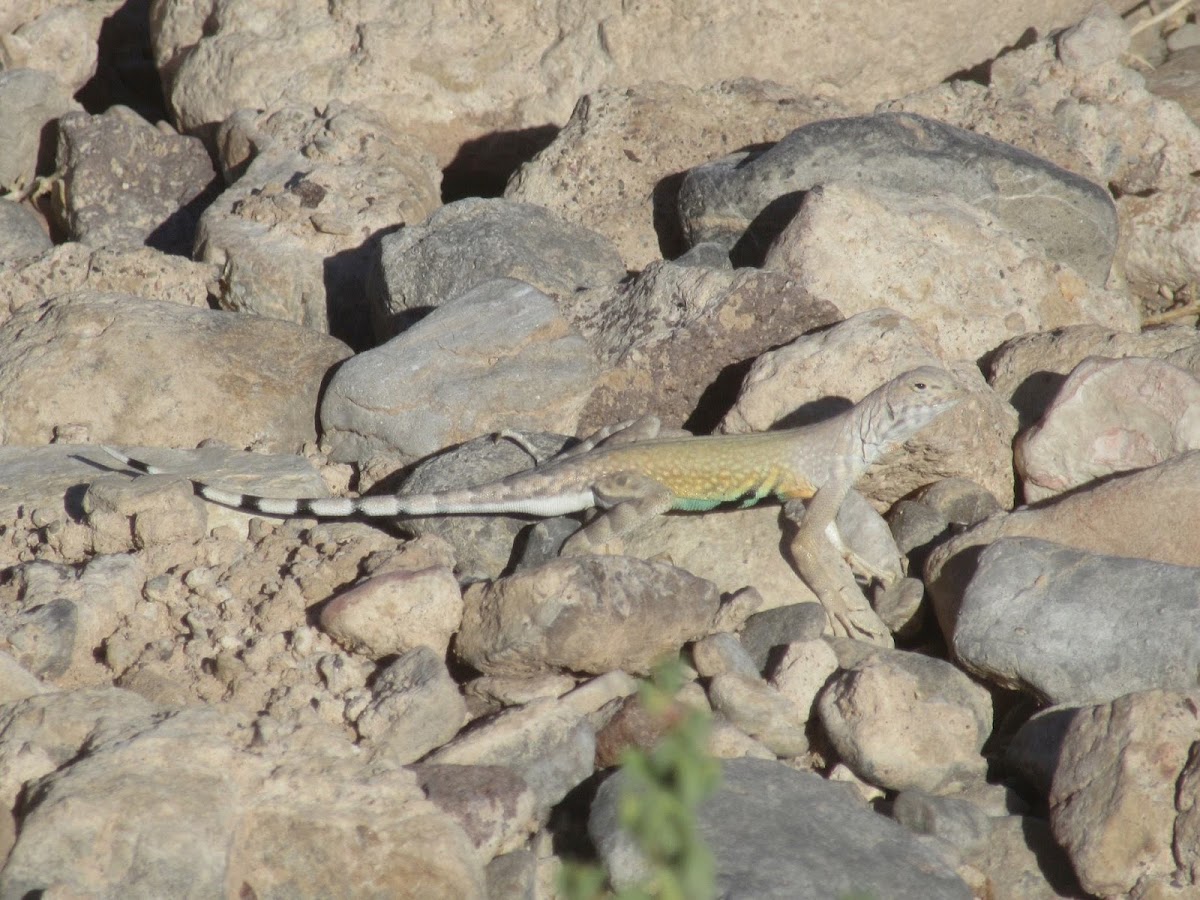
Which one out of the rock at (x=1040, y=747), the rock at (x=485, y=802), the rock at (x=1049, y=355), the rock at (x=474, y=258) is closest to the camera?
the rock at (x=485, y=802)

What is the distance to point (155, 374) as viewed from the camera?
6.80m

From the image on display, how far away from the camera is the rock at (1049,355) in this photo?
6.96 meters

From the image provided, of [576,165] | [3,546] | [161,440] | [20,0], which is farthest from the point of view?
[20,0]

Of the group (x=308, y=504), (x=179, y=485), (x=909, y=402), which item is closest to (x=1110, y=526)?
(x=909, y=402)

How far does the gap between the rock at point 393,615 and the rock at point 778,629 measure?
4.35 ft

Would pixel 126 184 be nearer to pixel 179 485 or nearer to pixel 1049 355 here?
pixel 179 485

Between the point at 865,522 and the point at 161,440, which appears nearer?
the point at 865,522

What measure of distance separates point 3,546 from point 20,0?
23.1 ft

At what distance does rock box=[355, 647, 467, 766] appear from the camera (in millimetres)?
4672

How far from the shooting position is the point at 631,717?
4828 mm

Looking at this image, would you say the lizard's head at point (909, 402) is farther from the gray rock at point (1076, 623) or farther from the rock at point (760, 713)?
the rock at point (760, 713)

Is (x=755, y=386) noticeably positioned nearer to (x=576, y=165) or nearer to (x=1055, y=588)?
→ (x=1055, y=588)

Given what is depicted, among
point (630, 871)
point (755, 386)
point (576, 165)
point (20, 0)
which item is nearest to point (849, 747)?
point (630, 871)

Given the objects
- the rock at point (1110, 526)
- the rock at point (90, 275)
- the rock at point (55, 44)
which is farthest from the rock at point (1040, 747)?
the rock at point (55, 44)
